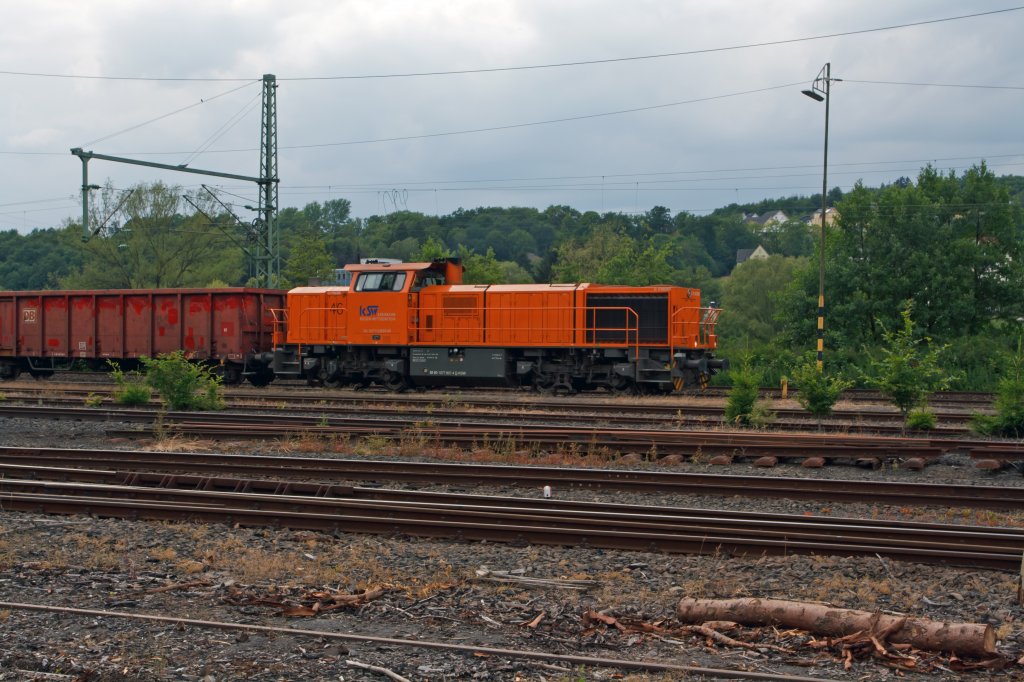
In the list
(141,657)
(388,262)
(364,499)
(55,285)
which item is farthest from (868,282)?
(55,285)

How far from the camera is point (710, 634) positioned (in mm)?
6320

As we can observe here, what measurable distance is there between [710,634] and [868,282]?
3084 cm

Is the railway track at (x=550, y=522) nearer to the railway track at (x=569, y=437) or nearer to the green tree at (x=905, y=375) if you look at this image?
the railway track at (x=569, y=437)

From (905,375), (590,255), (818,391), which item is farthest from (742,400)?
(590,255)

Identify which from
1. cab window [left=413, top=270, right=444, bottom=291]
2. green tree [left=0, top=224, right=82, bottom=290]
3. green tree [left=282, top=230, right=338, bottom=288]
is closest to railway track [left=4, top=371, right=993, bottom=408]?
cab window [left=413, top=270, right=444, bottom=291]

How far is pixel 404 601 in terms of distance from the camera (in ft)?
23.4

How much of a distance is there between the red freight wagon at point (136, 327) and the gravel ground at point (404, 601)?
17923 millimetres

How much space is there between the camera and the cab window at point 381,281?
24688 millimetres

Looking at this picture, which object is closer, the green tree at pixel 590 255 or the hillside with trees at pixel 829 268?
the hillside with trees at pixel 829 268

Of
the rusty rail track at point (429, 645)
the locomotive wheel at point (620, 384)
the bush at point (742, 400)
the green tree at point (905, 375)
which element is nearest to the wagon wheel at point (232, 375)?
the locomotive wheel at point (620, 384)

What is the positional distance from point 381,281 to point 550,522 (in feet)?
54.2

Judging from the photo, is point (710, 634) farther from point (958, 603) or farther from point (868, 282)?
point (868, 282)

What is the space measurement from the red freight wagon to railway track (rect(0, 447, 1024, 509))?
44.8ft

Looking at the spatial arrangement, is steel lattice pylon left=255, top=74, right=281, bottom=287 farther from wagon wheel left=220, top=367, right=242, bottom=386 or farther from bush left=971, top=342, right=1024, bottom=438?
bush left=971, top=342, right=1024, bottom=438
